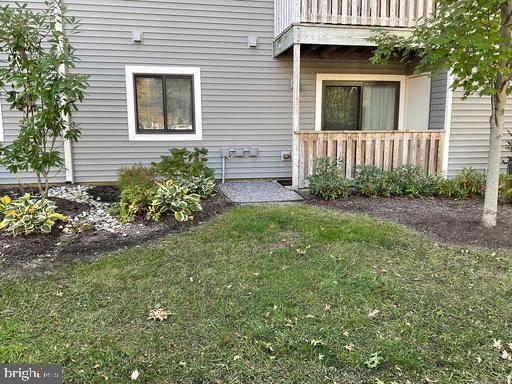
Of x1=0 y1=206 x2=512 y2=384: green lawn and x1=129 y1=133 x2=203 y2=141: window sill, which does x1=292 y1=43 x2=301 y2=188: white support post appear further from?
x1=0 y1=206 x2=512 y2=384: green lawn

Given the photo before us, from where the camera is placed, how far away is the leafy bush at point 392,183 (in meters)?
6.64

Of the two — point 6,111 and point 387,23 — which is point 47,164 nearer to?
point 6,111

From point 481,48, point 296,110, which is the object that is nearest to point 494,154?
point 481,48

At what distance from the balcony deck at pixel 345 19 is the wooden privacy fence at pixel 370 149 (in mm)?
1593

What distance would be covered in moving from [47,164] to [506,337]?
5109 millimetres

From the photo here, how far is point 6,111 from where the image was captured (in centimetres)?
702

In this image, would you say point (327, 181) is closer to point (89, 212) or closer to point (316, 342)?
point (89, 212)

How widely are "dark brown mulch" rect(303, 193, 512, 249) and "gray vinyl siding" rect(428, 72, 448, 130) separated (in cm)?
187

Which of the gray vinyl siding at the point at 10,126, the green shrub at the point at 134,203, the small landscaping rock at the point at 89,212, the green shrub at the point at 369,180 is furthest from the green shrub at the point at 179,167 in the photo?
the green shrub at the point at 369,180

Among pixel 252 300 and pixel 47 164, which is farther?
pixel 47 164

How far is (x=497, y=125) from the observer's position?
181 inches

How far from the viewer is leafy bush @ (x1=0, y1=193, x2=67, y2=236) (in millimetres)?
4383

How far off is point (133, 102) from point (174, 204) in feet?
10.5

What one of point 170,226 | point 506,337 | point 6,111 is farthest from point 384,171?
point 6,111
